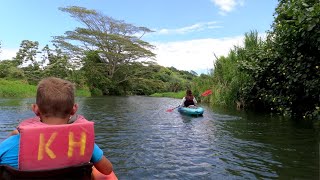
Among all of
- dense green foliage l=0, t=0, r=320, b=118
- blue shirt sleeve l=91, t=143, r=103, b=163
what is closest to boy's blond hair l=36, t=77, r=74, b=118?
blue shirt sleeve l=91, t=143, r=103, b=163

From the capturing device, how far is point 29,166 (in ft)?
6.90

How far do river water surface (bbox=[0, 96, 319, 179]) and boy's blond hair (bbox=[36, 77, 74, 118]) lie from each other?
9.40 feet

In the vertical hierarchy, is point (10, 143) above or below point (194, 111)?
above

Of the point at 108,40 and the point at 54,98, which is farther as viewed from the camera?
the point at 108,40

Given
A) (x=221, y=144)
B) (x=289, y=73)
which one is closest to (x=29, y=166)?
(x=221, y=144)

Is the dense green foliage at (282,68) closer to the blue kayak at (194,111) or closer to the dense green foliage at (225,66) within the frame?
the dense green foliage at (225,66)

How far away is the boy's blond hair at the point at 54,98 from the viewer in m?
2.17

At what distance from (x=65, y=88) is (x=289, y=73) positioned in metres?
10.9

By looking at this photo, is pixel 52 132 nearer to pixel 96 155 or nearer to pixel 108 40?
pixel 96 155

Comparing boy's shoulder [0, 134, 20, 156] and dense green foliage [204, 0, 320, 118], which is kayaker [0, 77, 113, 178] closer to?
boy's shoulder [0, 134, 20, 156]

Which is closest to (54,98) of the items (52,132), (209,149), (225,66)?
(52,132)

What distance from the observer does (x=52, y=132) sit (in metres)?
2.10

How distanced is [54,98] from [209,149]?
16.8 ft

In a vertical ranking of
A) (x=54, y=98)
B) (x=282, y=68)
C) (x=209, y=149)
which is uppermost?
(x=282, y=68)
